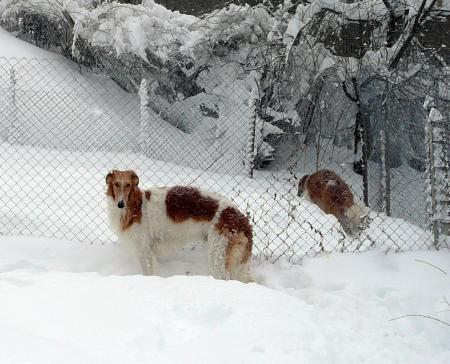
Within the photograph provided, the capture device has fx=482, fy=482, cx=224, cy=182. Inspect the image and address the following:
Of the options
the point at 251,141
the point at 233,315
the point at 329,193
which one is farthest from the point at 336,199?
the point at 233,315

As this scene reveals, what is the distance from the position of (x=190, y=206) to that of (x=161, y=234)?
0.36m

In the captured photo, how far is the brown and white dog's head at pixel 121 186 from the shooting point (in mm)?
4191

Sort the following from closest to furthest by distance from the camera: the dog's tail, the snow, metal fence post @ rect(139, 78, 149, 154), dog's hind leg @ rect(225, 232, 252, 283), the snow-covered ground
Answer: the snow-covered ground
dog's hind leg @ rect(225, 232, 252, 283)
the dog's tail
metal fence post @ rect(139, 78, 149, 154)
the snow

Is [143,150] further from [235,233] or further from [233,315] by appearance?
[233,315]

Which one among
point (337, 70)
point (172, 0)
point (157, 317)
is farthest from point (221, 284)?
point (172, 0)

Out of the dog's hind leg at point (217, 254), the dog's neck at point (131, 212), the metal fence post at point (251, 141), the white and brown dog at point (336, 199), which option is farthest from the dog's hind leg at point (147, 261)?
the metal fence post at point (251, 141)

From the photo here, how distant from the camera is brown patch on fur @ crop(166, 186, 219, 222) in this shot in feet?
13.8

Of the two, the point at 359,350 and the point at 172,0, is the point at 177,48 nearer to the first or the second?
the point at 172,0

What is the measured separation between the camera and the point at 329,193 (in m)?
6.68

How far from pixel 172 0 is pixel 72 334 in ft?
36.6

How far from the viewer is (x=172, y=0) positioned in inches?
478

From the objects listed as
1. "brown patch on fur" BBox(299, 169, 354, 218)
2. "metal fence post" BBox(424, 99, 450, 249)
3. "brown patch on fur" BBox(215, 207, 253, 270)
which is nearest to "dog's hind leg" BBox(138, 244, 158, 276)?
"brown patch on fur" BBox(215, 207, 253, 270)

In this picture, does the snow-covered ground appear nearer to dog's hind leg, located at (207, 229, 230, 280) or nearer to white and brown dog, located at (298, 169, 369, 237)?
dog's hind leg, located at (207, 229, 230, 280)

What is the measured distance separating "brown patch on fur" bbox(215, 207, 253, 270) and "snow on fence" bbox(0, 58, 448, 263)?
139 centimetres
